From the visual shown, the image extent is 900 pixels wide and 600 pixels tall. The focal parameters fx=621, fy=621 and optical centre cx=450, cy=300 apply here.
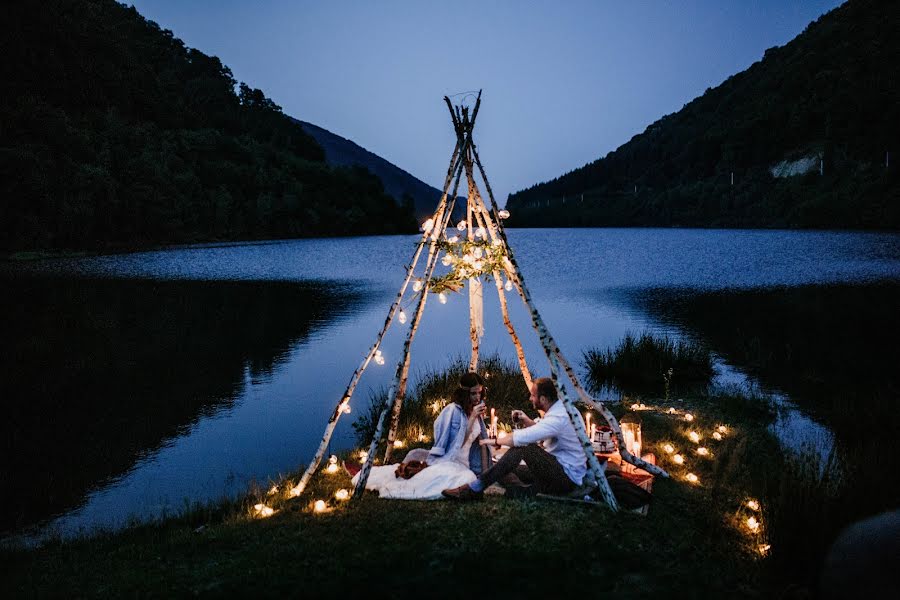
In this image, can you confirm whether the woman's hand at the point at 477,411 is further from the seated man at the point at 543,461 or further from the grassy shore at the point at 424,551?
the grassy shore at the point at 424,551

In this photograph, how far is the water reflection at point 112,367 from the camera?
9238 mm

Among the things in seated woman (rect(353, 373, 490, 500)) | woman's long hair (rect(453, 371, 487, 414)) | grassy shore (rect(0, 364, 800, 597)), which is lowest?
grassy shore (rect(0, 364, 800, 597))

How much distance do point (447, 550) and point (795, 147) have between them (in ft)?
424

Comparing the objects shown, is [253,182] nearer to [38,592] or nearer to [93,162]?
[93,162]

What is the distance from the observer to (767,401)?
1188 cm

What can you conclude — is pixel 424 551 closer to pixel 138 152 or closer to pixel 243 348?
pixel 243 348

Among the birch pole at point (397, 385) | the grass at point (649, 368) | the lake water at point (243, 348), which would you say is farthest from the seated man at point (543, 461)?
the grass at point (649, 368)

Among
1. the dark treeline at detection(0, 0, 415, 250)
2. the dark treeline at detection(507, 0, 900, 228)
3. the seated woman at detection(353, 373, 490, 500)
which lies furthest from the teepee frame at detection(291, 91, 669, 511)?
the dark treeline at detection(507, 0, 900, 228)

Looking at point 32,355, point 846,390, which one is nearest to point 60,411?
point 32,355

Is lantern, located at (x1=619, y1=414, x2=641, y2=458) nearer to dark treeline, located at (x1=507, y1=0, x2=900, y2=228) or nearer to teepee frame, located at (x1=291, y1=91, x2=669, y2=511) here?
teepee frame, located at (x1=291, y1=91, x2=669, y2=511)

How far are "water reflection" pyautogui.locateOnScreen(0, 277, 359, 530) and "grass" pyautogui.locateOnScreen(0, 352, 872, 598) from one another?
252cm

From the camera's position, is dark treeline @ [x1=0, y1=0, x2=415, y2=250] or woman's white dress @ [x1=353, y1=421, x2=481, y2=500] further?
dark treeline @ [x1=0, y1=0, x2=415, y2=250]

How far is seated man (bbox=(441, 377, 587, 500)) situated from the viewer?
21.7 ft

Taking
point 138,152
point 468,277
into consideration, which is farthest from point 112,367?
point 138,152
